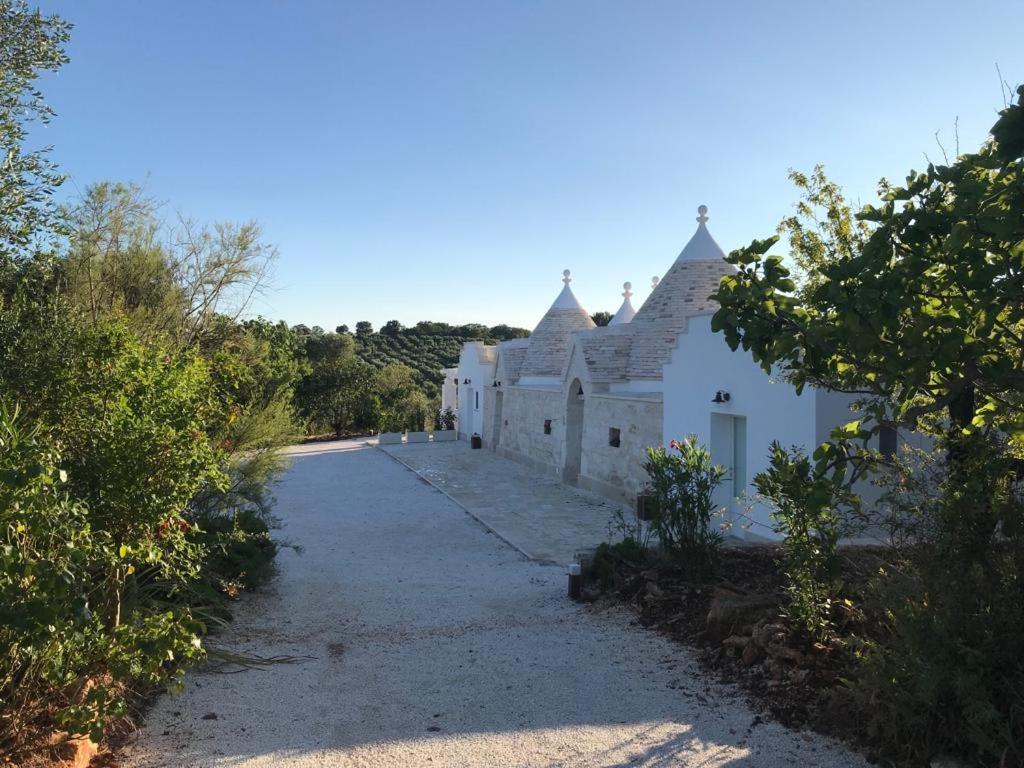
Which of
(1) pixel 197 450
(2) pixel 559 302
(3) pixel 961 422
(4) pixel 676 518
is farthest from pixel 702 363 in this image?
(2) pixel 559 302

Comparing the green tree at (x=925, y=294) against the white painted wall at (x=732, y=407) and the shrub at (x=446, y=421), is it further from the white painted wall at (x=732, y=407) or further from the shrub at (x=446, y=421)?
the shrub at (x=446, y=421)

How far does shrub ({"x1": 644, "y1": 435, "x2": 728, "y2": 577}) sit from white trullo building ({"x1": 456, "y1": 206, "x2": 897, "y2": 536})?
23.4 inches

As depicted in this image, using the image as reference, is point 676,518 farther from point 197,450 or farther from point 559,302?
point 559,302

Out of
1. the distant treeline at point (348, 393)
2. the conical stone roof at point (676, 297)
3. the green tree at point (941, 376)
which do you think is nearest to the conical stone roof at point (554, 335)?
the conical stone roof at point (676, 297)

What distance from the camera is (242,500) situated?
28.5ft

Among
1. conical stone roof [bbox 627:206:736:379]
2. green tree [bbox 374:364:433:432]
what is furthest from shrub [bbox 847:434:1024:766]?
green tree [bbox 374:364:433:432]

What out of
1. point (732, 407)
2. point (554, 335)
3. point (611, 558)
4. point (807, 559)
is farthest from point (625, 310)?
point (807, 559)

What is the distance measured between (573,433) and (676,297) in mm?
4486

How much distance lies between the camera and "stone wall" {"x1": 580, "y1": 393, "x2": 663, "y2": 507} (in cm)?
1409

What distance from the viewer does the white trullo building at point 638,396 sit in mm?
10305

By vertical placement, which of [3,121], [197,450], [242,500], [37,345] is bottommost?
[242,500]

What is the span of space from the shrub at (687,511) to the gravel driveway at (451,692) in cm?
98

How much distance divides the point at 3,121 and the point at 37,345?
2559 mm

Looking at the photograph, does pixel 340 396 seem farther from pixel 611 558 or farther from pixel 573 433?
pixel 611 558
